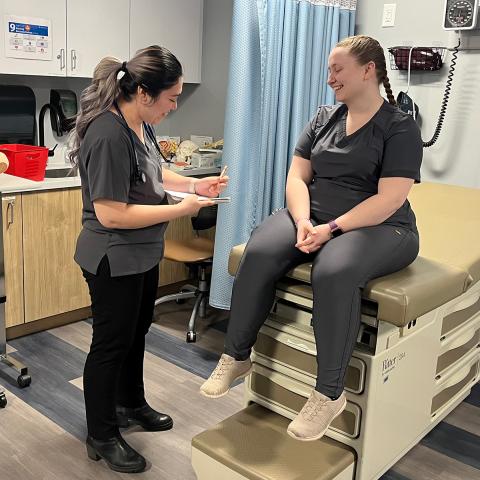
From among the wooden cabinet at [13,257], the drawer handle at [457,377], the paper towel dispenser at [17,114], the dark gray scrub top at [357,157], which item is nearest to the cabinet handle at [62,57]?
the paper towel dispenser at [17,114]

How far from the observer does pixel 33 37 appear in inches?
124

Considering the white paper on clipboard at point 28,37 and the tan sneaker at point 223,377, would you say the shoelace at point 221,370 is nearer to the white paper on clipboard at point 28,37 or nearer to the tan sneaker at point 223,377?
the tan sneaker at point 223,377

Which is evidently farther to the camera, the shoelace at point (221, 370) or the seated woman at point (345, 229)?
the shoelace at point (221, 370)

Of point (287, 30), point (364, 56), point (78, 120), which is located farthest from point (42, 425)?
point (287, 30)

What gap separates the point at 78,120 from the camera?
1939mm

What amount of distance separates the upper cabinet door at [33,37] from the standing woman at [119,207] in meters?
1.35

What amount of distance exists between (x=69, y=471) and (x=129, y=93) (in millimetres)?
1244

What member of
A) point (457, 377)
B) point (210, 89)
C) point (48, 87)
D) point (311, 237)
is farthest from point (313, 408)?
point (210, 89)

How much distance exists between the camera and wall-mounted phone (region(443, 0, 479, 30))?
2889 millimetres

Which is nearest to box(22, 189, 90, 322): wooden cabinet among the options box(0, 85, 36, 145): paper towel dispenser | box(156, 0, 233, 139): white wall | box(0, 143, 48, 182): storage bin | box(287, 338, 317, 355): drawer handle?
box(0, 143, 48, 182): storage bin

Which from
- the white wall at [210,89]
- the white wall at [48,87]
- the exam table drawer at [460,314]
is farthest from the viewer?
the white wall at [210,89]

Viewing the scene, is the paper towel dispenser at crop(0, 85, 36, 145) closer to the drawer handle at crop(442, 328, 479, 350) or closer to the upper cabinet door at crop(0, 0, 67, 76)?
the upper cabinet door at crop(0, 0, 67, 76)

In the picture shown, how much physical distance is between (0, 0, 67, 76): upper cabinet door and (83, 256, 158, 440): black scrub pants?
155cm

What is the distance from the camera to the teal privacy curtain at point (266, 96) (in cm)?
290
